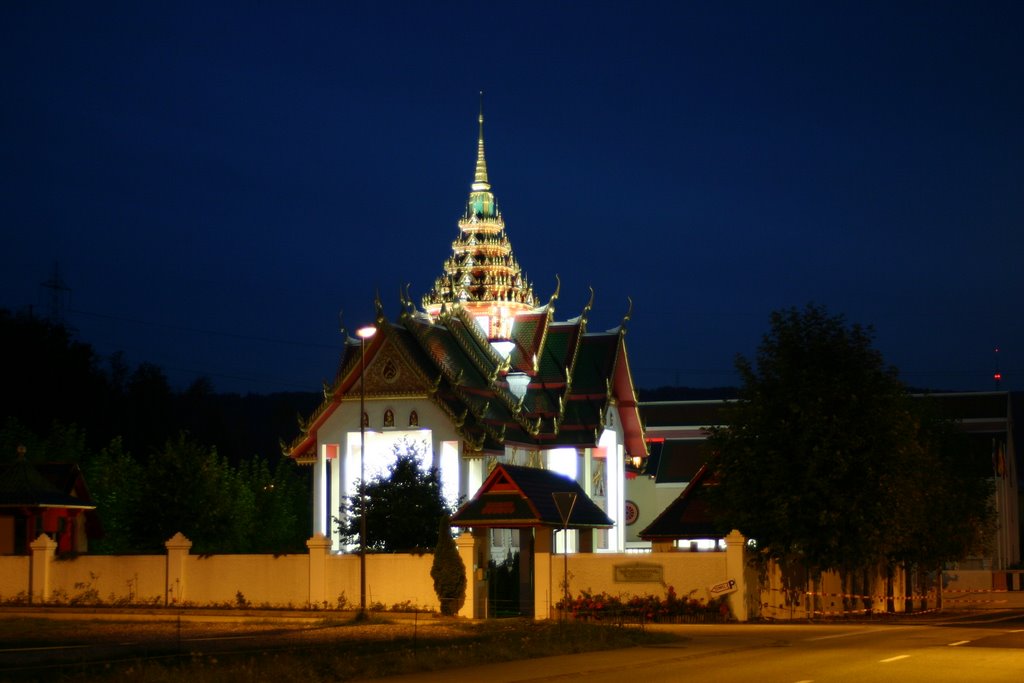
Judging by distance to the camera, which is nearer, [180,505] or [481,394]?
[180,505]

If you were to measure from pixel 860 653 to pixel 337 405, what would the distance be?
35728 millimetres

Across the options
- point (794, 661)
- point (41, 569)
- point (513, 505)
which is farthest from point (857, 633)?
point (41, 569)

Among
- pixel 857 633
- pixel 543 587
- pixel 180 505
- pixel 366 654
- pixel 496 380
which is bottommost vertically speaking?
pixel 857 633

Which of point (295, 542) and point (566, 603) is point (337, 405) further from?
point (566, 603)

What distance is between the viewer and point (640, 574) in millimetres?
36938

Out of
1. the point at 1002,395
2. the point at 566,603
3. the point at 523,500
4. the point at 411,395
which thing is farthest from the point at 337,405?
the point at 1002,395

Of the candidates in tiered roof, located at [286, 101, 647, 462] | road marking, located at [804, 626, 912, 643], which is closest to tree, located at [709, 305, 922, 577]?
road marking, located at [804, 626, 912, 643]

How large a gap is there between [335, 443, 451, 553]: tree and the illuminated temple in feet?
12.2

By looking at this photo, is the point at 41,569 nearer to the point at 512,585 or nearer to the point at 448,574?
the point at 448,574

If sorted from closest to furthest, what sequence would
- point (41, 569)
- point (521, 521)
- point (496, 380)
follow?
point (521, 521), point (41, 569), point (496, 380)

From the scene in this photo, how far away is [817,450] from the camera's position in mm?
37719

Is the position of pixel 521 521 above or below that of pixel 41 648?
above

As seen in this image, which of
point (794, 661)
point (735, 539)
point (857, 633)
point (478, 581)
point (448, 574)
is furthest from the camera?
point (478, 581)

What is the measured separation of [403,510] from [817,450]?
44.8 feet
